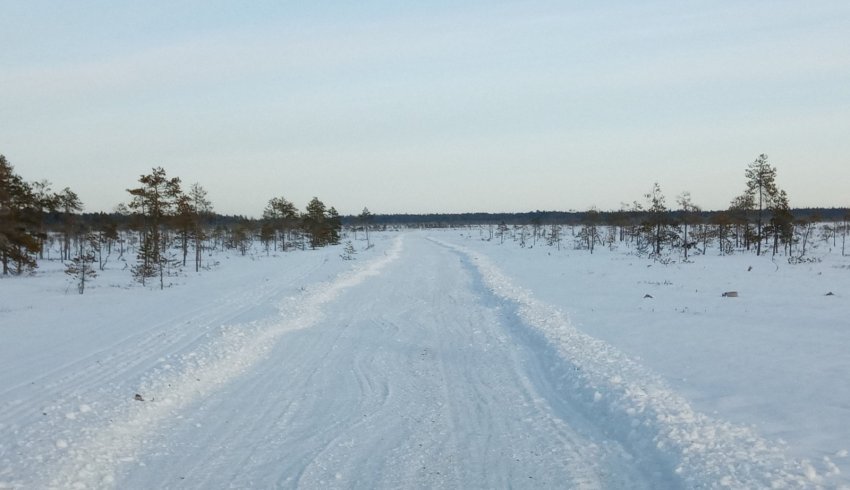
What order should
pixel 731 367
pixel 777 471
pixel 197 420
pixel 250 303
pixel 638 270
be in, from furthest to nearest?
pixel 638 270
pixel 250 303
pixel 731 367
pixel 197 420
pixel 777 471

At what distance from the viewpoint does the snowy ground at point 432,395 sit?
554cm

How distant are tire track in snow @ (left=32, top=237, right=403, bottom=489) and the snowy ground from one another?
0.03 metres

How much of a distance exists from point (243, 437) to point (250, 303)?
470 inches

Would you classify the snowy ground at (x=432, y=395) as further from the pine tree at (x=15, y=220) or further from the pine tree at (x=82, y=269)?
the pine tree at (x=15, y=220)

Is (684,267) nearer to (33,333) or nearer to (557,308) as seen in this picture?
(557,308)

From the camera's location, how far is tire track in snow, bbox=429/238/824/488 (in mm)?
5100

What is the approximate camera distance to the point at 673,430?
20.7ft

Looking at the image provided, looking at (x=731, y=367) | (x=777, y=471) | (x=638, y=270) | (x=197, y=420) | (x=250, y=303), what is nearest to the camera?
(x=777, y=471)

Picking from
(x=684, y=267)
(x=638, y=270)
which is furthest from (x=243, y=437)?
(x=684, y=267)

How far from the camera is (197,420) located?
281 inches

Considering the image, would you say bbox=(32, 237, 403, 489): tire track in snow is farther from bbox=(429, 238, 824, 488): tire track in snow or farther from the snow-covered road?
bbox=(429, 238, 824, 488): tire track in snow

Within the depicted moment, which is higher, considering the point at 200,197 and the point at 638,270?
the point at 200,197

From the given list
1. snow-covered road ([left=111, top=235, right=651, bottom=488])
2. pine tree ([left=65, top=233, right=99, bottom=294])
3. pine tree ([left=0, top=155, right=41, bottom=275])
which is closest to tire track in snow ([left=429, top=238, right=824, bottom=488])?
snow-covered road ([left=111, top=235, right=651, bottom=488])

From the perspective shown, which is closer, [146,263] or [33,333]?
[33,333]
